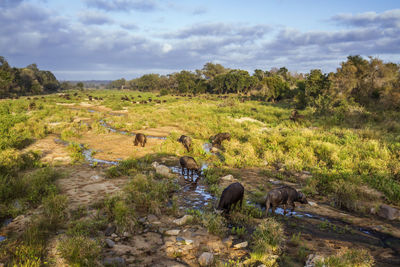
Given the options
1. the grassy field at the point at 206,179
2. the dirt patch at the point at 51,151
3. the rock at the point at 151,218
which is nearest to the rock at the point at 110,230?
the grassy field at the point at 206,179

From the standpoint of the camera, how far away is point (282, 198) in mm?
6754

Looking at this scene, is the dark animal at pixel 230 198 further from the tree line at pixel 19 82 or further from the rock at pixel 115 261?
the tree line at pixel 19 82

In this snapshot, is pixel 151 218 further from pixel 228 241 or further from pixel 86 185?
pixel 86 185

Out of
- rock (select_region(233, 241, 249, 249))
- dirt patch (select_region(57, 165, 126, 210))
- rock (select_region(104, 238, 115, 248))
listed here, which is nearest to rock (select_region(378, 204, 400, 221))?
rock (select_region(233, 241, 249, 249))

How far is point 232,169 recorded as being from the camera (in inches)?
416

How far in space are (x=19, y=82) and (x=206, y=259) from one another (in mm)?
75188

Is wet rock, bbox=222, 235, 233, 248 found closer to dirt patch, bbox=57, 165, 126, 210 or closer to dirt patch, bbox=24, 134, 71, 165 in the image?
dirt patch, bbox=57, 165, 126, 210

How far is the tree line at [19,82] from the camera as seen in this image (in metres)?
50.7

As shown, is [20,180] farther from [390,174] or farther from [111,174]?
[390,174]

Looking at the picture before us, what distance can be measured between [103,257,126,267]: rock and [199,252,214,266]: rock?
1495 millimetres

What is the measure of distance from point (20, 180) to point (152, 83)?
90320mm

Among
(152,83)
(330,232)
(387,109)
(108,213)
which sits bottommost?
(330,232)

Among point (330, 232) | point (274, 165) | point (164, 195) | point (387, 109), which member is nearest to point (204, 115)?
point (274, 165)

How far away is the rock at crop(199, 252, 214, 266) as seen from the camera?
4458 mm
